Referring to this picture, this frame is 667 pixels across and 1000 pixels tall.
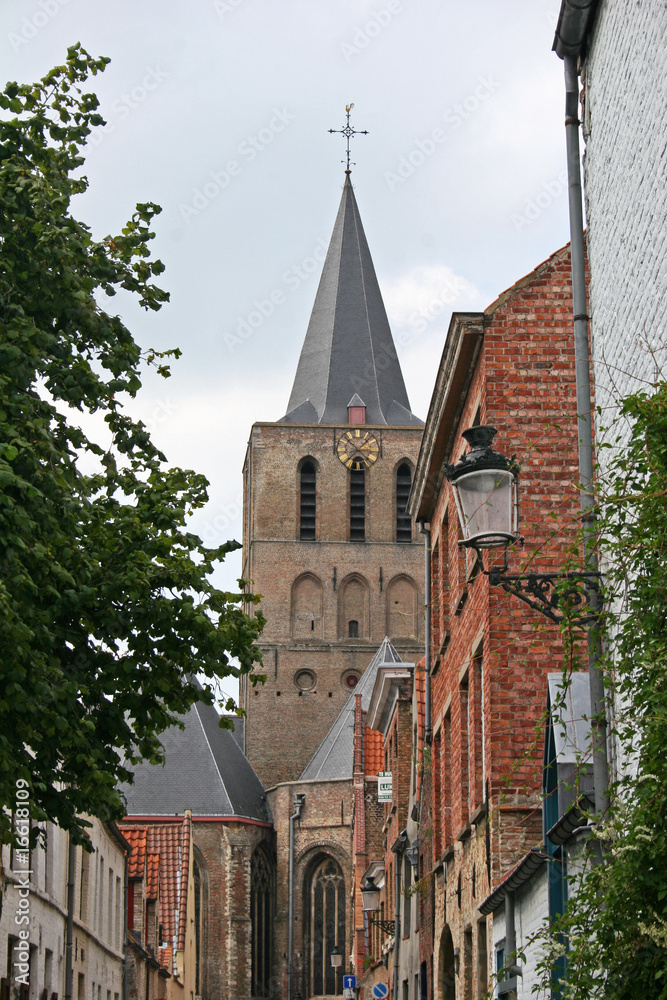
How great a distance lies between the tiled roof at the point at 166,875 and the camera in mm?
32188

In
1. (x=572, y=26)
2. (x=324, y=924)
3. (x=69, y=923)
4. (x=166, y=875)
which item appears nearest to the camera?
(x=572, y=26)

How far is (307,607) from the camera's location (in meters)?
59.7

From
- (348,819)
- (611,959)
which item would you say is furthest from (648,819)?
(348,819)

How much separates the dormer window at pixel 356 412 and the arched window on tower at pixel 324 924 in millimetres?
17760

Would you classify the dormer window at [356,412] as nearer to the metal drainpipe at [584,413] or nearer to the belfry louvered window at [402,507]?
the belfry louvered window at [402,507]

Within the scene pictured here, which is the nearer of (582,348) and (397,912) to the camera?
(582,348)

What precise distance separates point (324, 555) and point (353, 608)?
7.97 ft

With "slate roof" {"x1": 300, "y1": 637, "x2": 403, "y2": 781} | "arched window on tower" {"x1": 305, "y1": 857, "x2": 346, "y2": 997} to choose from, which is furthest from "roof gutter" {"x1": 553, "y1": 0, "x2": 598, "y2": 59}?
"arched window on tower" {"x1": 305, "y1": 857, "x2": 346, "y2": 997}

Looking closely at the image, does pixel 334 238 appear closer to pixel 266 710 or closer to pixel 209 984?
pixel 266 710

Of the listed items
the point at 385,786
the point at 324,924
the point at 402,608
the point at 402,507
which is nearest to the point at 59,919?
the point at 385,786

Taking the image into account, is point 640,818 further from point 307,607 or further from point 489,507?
point 307,607

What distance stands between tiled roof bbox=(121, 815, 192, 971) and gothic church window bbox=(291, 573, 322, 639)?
78.8 feet

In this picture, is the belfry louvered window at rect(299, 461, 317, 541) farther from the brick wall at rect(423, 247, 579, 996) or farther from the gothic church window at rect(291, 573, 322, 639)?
the brick wall at rect(423, 247, 579, 996)

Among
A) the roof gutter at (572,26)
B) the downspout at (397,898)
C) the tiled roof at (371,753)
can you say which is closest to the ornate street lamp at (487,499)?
the roof gutter at (572,26)
